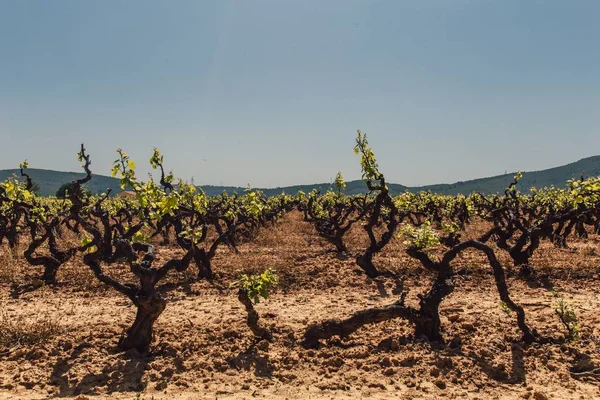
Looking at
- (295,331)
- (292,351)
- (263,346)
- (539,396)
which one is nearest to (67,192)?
(263,346)

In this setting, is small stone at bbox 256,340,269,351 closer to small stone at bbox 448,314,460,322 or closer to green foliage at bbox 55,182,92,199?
small stone at bbox 448,314,460,322

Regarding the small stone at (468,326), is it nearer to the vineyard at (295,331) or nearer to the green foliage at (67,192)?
the vineyard at (295,331)

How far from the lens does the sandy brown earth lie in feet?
Answer: 21.0

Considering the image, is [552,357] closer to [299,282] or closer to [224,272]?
[299,282]

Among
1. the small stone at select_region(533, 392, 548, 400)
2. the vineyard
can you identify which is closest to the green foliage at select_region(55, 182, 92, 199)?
the vineyard

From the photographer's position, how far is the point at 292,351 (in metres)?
7.79

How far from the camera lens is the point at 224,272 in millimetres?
14953

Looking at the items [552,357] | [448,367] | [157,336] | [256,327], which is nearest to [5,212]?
[157,336]

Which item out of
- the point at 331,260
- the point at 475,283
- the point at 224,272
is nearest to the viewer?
the point at 475,283

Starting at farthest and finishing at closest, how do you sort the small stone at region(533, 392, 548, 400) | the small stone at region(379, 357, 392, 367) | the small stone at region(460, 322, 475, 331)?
the small stone at region(460, 322, 475, 331) → the small stone at region(379, 357, 392, 367) → the small stone at region(533, 392, 548, 400)

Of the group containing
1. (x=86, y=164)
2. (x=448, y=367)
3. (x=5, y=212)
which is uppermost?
(x=86, y=164)

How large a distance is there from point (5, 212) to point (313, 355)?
2126cm

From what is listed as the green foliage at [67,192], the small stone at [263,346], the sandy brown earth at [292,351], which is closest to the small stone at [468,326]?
the sandy brown earth at [292,351]

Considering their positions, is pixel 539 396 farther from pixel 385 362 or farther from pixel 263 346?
pixel 263 346
